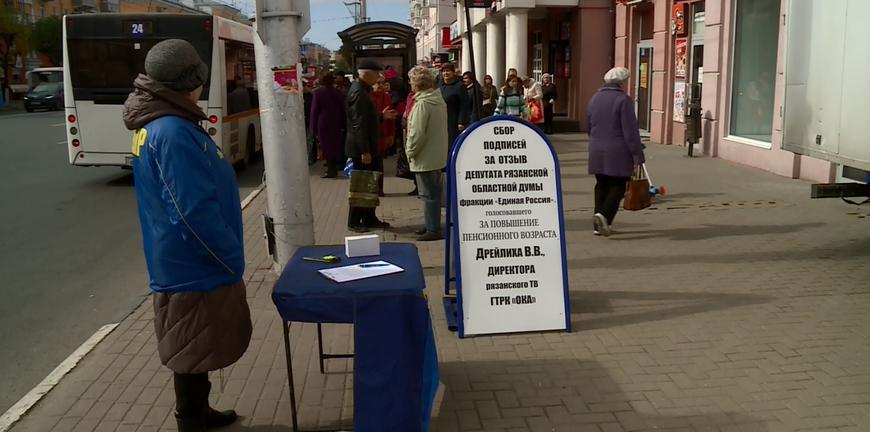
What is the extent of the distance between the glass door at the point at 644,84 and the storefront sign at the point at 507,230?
14.2 metres

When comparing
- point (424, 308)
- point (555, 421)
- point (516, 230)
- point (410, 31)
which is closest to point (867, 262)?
point (516, 230)

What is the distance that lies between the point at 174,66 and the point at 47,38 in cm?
6506

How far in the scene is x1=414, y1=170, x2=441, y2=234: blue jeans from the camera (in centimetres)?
812

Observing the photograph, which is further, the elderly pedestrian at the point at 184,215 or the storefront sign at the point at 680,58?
the storefront sign at the point at 680,58

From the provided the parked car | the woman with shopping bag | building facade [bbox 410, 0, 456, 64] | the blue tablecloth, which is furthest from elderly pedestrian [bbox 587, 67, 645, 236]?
the parked car

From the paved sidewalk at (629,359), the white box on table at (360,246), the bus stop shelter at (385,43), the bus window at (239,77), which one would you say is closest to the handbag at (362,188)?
the paved sidewalk at (629,359)

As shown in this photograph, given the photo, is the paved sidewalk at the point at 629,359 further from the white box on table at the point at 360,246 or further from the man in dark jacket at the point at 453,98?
the man in dark jacket at the point at 453,98

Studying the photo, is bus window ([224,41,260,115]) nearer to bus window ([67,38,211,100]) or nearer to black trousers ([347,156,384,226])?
bus window ([67,38,211,100])

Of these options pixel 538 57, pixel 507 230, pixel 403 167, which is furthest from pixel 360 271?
pixel 538 57

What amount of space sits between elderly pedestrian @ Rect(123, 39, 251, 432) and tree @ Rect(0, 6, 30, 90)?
54064 millimetres

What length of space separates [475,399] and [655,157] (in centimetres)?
1182

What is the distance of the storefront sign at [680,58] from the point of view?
16.5 meters

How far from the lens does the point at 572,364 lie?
489 cm

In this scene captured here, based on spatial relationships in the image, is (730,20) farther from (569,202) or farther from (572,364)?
(572,364)
